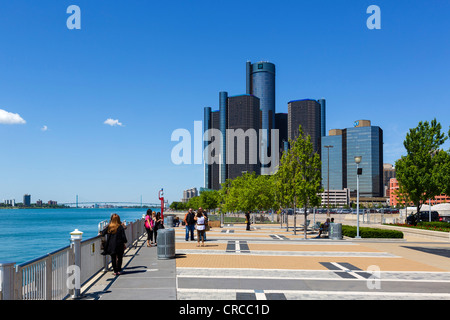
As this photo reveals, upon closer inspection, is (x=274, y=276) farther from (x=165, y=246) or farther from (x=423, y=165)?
(x=423, y=165)

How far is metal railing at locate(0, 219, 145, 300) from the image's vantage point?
602 centimetres

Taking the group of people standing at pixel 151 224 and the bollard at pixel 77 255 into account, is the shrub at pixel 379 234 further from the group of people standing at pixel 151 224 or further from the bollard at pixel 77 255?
the bollard at pixel 77 255

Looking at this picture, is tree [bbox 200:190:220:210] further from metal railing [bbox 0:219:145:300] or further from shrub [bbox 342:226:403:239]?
metal railing [bbox 0:219:145:300]

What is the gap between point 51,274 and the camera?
768cm

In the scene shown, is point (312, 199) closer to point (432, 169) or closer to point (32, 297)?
point (432, 169)

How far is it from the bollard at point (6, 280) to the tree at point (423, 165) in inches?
1328

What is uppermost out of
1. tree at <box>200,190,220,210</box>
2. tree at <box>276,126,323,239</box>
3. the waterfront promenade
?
tree at <box>276,126,323,239</box>

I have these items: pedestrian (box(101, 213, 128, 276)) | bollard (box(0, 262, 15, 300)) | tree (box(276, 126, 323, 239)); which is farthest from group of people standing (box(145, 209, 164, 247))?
bollard (box(0, 262, 15, 300))

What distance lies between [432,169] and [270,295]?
30.5 metres

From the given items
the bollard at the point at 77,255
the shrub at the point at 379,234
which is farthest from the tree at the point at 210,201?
the bollard at the point at 77,255

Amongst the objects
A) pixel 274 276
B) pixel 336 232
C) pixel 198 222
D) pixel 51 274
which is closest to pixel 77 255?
pixel 51 274

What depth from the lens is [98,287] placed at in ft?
32.1

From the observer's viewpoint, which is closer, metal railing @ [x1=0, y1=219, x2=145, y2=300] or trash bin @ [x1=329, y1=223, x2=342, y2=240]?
metal railing @ [x1=0, y1=219, x2=145, y2=300]

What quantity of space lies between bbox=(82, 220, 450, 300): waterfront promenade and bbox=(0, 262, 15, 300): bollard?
2849mm
